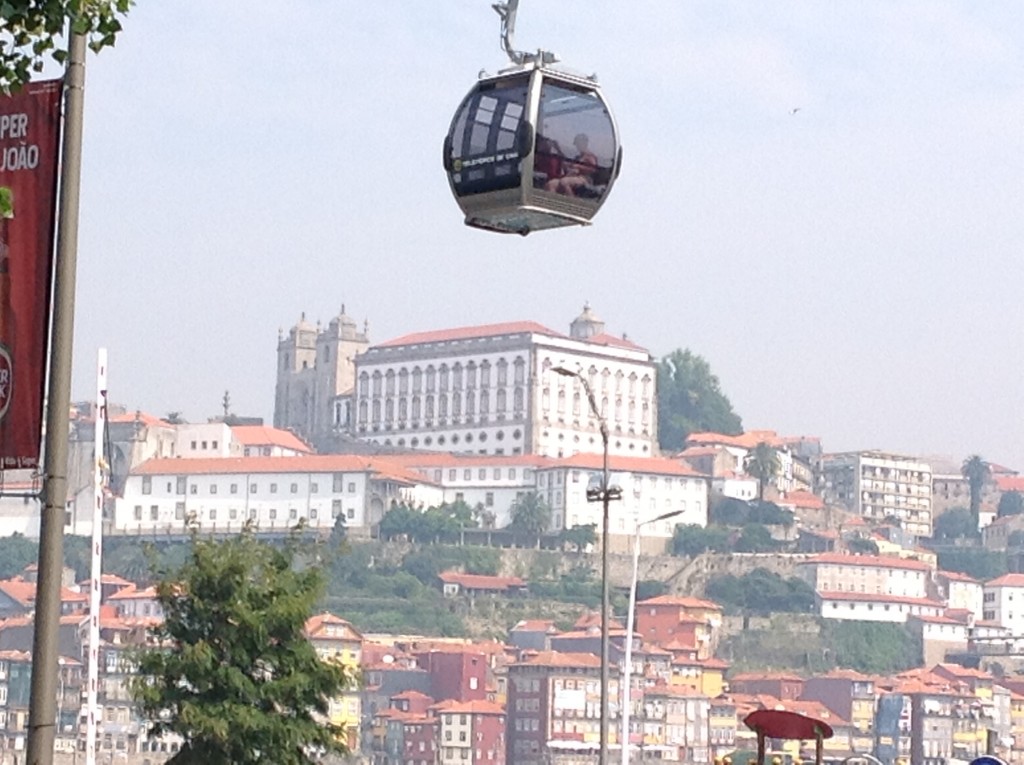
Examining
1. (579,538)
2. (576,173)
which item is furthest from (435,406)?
(576,173)

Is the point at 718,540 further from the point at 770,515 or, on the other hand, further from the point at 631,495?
the point at 770,515

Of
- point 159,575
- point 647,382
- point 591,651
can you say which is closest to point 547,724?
point 591,651

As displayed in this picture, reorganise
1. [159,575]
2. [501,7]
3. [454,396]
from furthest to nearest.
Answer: [454,396] < [159,575] < [501,7]

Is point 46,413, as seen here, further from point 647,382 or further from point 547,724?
point 647,382

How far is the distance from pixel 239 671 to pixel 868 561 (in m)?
154

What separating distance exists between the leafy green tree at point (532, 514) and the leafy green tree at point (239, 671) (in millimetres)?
149476

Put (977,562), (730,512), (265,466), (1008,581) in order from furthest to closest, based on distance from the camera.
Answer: (977,562)
(1008,581)
(730,512)
(265,466)

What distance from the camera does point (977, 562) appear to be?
639 feet

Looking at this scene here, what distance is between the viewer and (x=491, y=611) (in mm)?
166375

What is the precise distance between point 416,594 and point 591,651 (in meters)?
18.4

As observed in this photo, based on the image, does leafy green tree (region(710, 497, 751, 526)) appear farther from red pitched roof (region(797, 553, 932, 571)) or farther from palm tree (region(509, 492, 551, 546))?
palm tree (region(509, 492, 551, 546))

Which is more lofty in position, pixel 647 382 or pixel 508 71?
pixel 647 382

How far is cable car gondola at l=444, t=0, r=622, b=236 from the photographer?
40.5 ft

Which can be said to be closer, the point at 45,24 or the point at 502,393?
the point at 45,24
